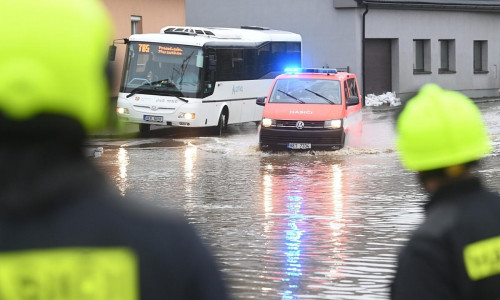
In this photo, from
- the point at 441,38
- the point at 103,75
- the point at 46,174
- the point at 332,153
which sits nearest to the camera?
the point at 46,174

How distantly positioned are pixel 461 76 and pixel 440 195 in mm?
47191

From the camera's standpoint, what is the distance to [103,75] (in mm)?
2020

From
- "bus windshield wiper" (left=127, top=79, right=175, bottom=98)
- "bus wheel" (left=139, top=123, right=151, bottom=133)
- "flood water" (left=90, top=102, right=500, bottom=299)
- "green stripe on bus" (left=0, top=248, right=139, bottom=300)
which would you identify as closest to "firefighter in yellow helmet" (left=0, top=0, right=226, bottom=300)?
"green stripe on bus" (left=0, top=248, right=139, bottom=300)

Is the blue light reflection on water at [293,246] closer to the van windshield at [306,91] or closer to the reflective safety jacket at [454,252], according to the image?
the reflective safety jacket at [454,252]

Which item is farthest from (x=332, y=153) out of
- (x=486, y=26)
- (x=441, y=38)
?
(x=486, y=26)

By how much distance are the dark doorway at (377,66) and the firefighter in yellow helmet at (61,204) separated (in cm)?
4244

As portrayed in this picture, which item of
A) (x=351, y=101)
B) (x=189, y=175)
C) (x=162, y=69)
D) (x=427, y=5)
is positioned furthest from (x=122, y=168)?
(x=427, y=5)

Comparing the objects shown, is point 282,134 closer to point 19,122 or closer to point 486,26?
point 19,122

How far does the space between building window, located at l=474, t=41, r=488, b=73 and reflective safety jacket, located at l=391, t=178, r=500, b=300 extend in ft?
161

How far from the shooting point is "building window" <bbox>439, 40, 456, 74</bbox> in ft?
160

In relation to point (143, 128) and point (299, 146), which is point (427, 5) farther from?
point (299, 146)

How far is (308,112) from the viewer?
23.0 m

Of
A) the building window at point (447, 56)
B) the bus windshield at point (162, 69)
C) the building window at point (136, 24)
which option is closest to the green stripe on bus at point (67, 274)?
the bus windshield at point (162, 69)

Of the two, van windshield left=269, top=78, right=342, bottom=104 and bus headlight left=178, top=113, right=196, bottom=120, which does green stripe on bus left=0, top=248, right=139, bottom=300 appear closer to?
van windshield left=269, top=78, right=342, bottom=104
